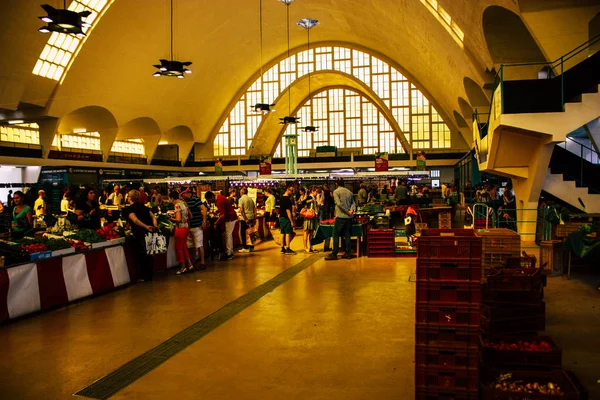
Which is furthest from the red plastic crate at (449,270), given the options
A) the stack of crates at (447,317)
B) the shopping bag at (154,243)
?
the shopping bag at (154,243)

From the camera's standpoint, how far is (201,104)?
41.2 metres

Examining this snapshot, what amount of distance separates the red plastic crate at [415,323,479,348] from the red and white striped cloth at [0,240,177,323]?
16.1 ft

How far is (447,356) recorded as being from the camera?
132 inches

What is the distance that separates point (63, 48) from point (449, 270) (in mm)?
27966

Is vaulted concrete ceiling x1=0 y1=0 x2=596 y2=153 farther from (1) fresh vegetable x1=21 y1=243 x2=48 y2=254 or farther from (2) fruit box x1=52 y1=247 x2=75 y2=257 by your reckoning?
(1) fresh vegetable x1=21 y1=243 x2=48 y2=254

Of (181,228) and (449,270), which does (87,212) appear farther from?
(449,270)

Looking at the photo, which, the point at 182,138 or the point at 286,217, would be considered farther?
the point at 182,138

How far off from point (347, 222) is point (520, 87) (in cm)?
410

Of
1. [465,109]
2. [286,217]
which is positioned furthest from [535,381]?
[465,109]

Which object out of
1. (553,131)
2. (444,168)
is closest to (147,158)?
(444,168)

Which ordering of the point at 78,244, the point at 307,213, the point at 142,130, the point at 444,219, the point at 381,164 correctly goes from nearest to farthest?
1. the point at 78,244
2. the point at 307,213
3. the point at 444,219
4. the point at 381,164
5. the point at 142,130

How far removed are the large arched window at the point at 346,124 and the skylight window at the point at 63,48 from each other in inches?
743

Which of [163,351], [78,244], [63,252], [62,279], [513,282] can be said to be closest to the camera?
[163,351]

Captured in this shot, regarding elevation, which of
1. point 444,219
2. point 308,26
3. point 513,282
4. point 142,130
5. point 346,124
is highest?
point 308,26
